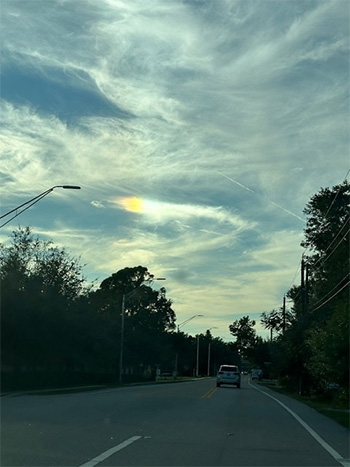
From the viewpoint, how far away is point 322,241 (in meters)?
54.3

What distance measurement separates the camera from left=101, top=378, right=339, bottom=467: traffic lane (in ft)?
41.2

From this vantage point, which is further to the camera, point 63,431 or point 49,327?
point 49,327

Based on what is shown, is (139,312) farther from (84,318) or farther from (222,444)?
(222,444)

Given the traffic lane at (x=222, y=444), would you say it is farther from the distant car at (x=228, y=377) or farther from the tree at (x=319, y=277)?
the distant car at (x=228, y=377)

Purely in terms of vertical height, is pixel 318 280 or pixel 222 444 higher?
pixel 318 280

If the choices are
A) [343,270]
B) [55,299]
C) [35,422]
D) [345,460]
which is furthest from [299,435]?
[55,299]

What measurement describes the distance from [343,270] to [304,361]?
8751 millimetres

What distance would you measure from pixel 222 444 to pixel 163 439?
1.33 meters

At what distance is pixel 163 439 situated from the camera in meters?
15.5

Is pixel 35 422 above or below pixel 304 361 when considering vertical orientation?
below

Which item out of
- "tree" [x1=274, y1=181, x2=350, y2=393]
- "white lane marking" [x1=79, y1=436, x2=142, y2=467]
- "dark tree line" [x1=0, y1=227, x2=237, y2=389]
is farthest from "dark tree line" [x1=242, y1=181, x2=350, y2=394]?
"white lane marking" [x1=79, y1=436, x2=142, y2=467]

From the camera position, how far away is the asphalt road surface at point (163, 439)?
492 inches

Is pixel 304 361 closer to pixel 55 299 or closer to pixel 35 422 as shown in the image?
pixel 55 299

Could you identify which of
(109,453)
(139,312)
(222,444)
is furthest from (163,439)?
(139,312)
